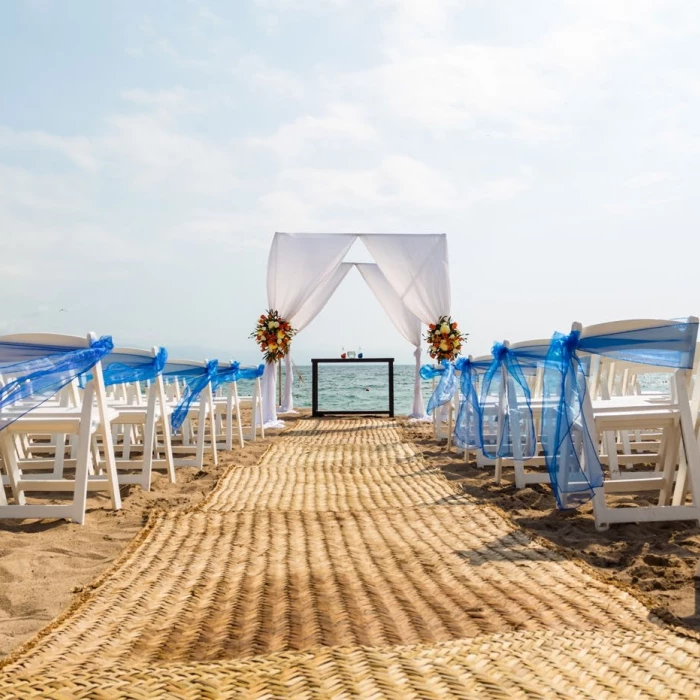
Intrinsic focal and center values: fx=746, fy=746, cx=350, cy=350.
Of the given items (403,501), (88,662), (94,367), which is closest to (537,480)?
(403,501)

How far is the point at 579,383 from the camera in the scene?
11.3 ft

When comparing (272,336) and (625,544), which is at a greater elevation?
(272,336)

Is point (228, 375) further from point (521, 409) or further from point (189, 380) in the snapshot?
point (521, 409)

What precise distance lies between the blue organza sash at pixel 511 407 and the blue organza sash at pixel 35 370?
8.01 feet

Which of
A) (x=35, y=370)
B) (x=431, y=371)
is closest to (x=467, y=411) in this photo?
(x=431, y=371)

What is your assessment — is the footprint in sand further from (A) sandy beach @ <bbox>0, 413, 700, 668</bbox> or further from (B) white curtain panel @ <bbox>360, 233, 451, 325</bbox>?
(B) white curtain panel @ <bbox>360, 233, 451, 325</bbox>

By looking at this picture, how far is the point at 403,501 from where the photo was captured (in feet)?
13.6

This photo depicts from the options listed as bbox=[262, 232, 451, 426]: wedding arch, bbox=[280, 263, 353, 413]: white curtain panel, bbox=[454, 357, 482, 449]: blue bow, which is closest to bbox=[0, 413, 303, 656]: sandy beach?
bbox=[454, 357, 482, 449]: blue bow

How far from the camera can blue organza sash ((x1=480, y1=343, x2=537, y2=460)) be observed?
4527 millimetres

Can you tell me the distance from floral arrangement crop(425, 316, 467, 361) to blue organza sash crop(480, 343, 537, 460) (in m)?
5.55

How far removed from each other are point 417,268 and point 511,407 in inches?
260

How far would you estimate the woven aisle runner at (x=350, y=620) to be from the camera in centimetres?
139

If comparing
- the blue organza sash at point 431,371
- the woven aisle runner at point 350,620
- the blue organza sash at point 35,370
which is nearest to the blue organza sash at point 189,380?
the woven aisle runner at point 350,620

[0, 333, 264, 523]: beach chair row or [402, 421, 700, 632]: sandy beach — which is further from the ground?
[0, 333, 264, 523]: beach chair row
